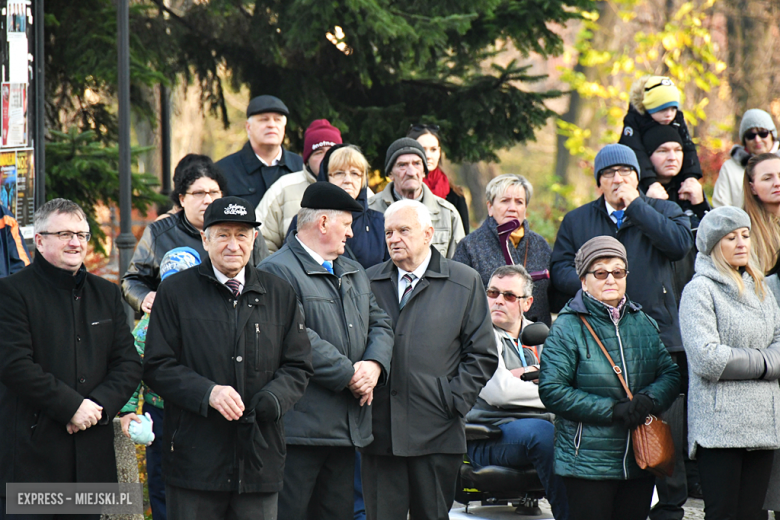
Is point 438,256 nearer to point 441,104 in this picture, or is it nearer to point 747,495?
point 747,495

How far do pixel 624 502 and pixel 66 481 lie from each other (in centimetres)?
281

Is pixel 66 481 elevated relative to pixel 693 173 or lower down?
lower down

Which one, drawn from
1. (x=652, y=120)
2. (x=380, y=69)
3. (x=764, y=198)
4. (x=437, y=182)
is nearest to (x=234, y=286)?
(x=437, y=182)

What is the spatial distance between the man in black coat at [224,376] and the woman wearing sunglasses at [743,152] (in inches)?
155

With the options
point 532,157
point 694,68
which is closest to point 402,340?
point 694,68

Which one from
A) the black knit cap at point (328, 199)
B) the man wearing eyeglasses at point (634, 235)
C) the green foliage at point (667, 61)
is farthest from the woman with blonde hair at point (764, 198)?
the green foliage at point (667, 61)

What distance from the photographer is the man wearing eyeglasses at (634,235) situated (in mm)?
5723

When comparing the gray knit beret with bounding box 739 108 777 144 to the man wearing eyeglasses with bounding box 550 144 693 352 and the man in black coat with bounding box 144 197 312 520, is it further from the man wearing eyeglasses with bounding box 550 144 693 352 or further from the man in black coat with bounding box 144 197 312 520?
the man in black coat with bounding box 144 197 312 520

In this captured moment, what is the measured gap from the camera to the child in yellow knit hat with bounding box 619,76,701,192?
667 centimetres

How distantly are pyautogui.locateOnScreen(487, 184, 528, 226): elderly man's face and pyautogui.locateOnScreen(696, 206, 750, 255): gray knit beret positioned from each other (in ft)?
4.59

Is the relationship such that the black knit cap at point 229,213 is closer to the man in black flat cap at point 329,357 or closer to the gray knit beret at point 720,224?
the man in black flat cap at point 329,357

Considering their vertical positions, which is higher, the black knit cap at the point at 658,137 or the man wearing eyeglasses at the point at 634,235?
the black knit cap at the point at 658,137

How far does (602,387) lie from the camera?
480 cm

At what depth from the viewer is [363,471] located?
16.2ft
